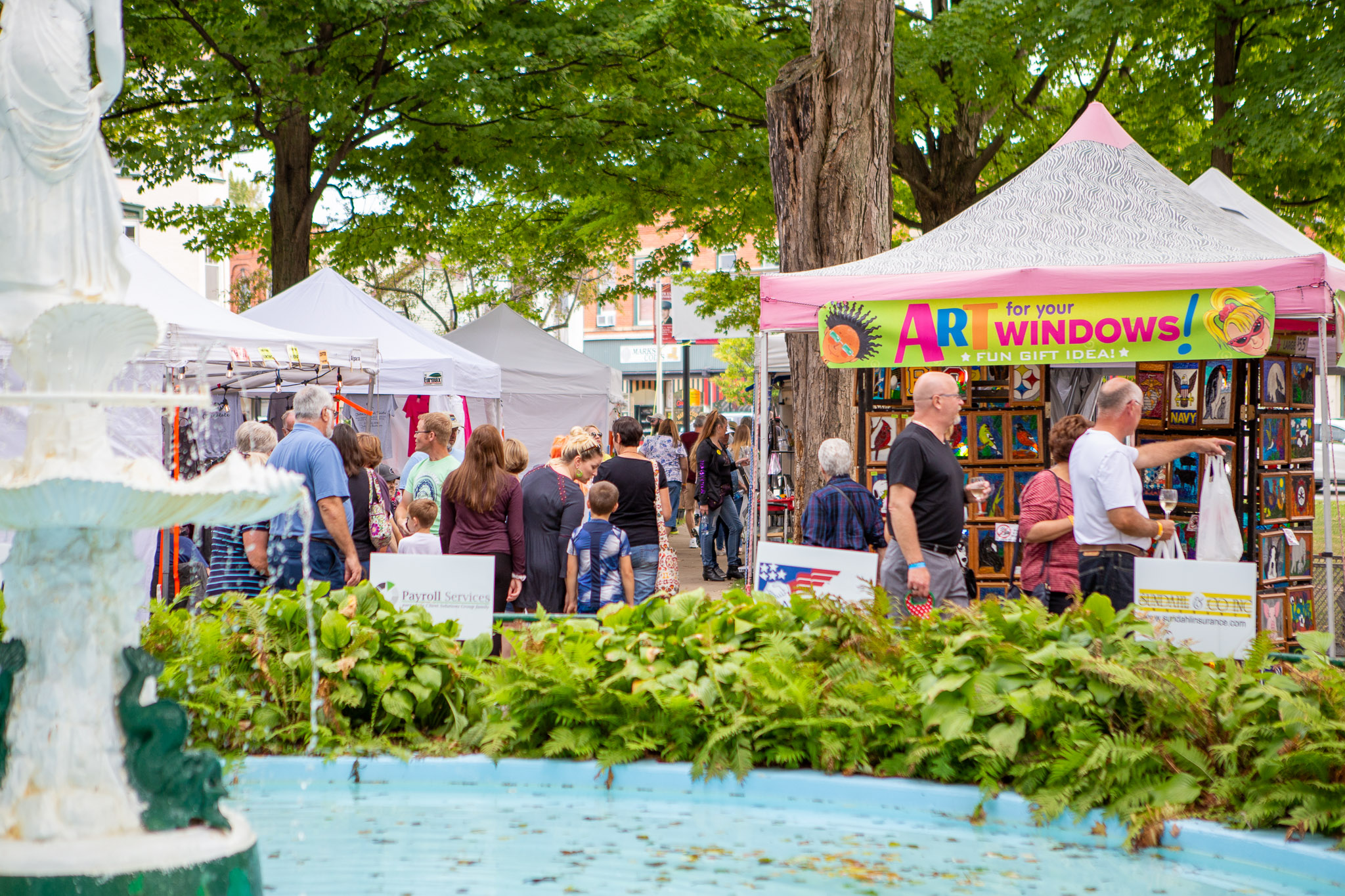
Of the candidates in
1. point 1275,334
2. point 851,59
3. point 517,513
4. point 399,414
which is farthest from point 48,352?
point 399,414

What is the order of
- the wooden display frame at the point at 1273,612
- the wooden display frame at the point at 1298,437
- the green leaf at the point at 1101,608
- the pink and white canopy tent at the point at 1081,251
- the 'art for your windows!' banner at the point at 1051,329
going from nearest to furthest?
the green leaf at the point at 1101,608, the 'art for your windows!' banner at the point at 1051,329, the pink and white canopy tent at the point at 1081,251, the wooden display frame at the point at 1273,612, the wooden display frame at the point at 1298,437

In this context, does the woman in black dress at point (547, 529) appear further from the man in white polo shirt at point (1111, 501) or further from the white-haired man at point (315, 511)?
the man in white polo shirt at point (1111, 501)

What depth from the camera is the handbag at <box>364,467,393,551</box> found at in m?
7.98

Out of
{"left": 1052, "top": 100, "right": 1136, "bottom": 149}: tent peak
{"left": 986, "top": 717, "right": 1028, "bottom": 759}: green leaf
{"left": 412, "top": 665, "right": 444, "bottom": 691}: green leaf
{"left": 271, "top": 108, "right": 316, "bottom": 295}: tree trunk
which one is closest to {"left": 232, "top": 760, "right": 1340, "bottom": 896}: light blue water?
{"left": 986, "top": 717, "right": 1028, "bottom": 759}: green leaf

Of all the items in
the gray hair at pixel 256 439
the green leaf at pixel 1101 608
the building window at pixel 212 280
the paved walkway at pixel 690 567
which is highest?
the building window at pixel 212 280

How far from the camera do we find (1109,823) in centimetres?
485

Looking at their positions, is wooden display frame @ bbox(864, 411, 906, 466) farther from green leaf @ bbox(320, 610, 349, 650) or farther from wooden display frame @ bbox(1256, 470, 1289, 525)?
green leaf @ bbox(320, 610, 349, 650)

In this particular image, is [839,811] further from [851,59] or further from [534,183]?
[534,183]

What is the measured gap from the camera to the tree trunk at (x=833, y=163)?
9797mm

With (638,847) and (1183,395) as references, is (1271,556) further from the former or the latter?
(638,847)

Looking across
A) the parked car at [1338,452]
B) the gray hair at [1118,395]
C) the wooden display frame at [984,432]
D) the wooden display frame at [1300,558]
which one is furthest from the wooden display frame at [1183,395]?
the parked car at [1338,452]

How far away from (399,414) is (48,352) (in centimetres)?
1361

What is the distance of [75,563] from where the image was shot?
3459 mm

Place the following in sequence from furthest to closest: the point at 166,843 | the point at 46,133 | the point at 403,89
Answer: the point at 403,89, the point at 46,133, the point at 166,843
